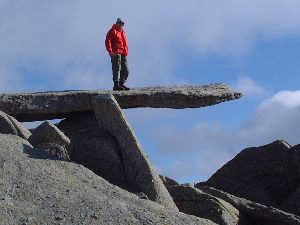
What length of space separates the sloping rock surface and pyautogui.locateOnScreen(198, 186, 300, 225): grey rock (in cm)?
411

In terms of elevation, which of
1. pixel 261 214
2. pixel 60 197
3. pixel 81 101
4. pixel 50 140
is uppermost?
pixel 81 101

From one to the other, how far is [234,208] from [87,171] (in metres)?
4.09

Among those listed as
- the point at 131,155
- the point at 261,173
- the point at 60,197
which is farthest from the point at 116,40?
the point at 60,197

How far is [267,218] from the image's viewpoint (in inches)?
727

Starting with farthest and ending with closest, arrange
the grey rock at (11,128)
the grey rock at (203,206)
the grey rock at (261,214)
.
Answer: the grey rock at (11,128) < the grey rock at (261,214) < the grey rock at (203,206)

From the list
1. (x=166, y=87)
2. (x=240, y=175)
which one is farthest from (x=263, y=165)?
(x=166, y=87)

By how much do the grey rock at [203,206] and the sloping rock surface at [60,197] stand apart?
2.55m

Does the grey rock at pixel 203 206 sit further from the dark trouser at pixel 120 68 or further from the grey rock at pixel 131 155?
the dark trouser at pixel 120 68

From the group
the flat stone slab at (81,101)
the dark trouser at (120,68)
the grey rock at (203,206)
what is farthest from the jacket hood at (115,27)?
the grey rock at (203,206)

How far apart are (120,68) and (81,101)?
166 cm

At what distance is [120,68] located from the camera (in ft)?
76.9

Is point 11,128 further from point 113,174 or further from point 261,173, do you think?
point 261,173

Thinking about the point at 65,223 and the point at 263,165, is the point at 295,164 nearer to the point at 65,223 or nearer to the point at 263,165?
the point at 263,165

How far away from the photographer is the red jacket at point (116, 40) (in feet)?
75.0
